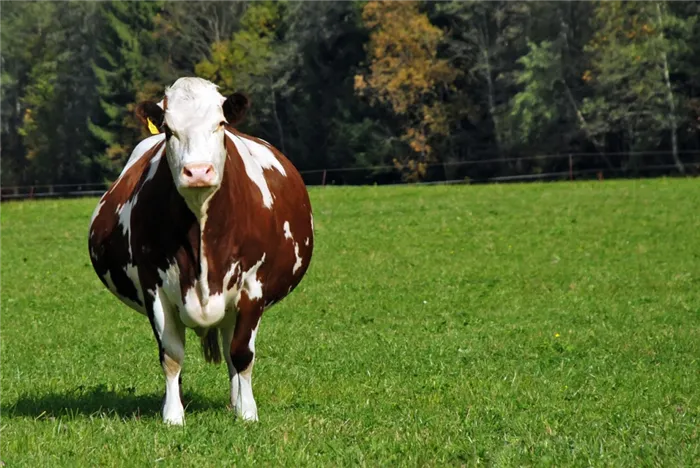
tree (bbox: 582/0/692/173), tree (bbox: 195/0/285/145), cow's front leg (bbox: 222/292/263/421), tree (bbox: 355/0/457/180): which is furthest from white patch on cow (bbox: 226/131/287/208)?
tree (bbox: 195/0/285/145)

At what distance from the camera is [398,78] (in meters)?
70.7

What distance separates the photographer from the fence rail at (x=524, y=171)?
60156 millimetres

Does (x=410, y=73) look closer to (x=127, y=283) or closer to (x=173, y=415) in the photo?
(x=127, y=283)

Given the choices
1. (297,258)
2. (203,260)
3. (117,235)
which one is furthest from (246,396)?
(117,235)

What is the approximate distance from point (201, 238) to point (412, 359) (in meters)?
4.84

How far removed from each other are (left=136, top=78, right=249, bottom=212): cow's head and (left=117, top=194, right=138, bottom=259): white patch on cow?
88cm

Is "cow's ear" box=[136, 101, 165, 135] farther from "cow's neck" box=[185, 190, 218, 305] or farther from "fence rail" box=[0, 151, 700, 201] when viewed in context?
"fence rail" box=[0, 151, 700, 201]

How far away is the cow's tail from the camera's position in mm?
9781

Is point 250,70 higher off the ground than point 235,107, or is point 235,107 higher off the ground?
point 250,70

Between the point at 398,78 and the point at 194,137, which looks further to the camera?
the point at 398,78

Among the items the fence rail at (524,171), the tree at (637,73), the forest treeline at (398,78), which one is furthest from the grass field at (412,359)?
the forest treeline at (398,78)

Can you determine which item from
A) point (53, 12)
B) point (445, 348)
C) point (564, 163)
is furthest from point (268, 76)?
point (445, 348)

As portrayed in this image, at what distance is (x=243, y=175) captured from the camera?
888 cm

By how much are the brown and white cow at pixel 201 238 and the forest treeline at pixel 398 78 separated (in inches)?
1983
